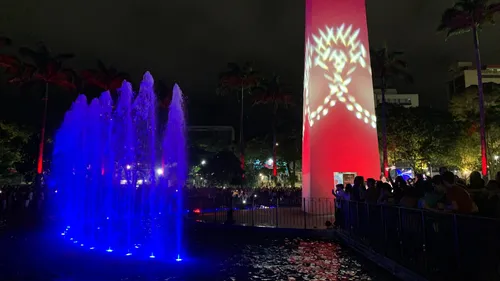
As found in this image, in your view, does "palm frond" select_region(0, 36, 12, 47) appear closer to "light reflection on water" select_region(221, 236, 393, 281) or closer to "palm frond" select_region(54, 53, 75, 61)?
"palm frond" select_region(54, 53, 75, 61)

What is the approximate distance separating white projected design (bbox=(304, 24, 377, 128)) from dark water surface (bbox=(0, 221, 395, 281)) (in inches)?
375

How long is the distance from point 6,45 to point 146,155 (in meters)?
16.1

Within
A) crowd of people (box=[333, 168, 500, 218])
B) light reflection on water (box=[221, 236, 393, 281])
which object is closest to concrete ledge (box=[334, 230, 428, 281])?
light reflection on water (box=[221, 236, 393, 281])

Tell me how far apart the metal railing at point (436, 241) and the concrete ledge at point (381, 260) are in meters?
0.10

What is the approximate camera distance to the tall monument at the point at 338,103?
2123cm

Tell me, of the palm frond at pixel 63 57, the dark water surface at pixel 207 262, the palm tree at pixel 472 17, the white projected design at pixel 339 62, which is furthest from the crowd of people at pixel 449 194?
the palm frond at pixel 63 57

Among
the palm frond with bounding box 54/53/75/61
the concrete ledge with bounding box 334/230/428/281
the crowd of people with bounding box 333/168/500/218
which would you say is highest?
the palm frond with bounding box 54/53/75/61

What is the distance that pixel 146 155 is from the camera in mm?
30938

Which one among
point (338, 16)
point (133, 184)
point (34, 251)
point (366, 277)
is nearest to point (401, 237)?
point (366, 277)

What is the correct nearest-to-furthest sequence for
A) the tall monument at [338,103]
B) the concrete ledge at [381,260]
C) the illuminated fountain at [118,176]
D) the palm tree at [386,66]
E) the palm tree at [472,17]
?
the concrete ledge at [381,260] < the illuminated fountain at [118,176] < the tall monument at [338,103] < the palm tree at [472,17] < the palm tree at [386,66]

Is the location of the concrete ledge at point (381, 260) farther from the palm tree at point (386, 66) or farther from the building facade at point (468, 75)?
the building facade at point (468, 75)

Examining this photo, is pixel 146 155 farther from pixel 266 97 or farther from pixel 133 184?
pixel 266 97

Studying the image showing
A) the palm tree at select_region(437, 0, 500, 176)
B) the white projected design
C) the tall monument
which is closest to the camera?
the tall monument

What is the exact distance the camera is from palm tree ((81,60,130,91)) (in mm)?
48094
